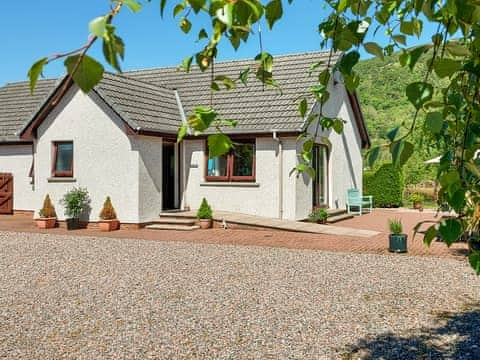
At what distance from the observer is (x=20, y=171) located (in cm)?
2084

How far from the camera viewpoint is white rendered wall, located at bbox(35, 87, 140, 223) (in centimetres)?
1656

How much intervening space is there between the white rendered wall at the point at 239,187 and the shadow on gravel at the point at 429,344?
11.1 m

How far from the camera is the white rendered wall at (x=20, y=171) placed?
67.8ft

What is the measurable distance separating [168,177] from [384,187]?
11716mm

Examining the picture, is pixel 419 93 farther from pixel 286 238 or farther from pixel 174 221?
pixel 174 221

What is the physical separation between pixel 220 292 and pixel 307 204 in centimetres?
1024

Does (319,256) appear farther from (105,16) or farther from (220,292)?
(105,16)

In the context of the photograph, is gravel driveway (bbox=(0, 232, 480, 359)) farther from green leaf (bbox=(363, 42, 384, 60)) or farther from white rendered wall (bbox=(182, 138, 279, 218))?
white rendered wall (bbox=(182, 138, 279, 218))

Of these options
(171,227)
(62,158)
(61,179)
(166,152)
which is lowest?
(171,227)

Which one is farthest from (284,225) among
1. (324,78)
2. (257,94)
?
(324,78)

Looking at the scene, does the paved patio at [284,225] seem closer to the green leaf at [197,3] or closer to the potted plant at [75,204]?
the potted plant at [75,204]

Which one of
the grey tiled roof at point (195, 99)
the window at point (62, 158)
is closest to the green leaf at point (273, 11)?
the grey tiled roof at point (195, 99)

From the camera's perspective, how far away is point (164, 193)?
741 inches

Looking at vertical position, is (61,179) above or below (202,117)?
above
